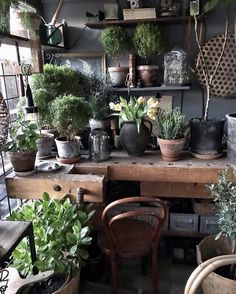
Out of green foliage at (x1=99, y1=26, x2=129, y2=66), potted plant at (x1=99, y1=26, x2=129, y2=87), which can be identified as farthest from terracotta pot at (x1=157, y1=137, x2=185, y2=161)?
green foliage at (x1=99, y1=26, x2=129, y2=66)

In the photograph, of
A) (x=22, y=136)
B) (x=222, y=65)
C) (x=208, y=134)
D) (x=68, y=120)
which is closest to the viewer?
(x=22, y=136)

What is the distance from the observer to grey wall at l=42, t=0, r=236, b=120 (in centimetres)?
235

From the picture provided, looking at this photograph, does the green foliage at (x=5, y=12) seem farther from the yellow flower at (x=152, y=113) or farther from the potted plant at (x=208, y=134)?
the potted plant at (x=208, y=134)

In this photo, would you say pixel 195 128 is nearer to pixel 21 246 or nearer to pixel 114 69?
pixel 114 69

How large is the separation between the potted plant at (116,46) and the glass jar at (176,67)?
1.17 ft

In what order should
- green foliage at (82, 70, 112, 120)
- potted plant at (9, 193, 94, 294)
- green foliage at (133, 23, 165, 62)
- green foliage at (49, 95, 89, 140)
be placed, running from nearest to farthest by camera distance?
potted plant at (9, 193, 94, 294) → green foliage at (49, 95, 89, 140) → green foliage at (82, 70, 112, 120) → green foliage at (133, 23, 165, 62)

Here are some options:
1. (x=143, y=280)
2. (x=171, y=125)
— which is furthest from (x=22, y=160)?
(x=143, y=280)

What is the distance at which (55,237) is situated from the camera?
4.40ft

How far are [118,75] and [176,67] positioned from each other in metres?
0.49

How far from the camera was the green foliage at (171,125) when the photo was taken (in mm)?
1740

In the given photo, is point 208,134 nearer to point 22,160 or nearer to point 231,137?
point 231,137

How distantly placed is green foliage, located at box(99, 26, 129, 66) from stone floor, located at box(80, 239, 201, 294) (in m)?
1.68

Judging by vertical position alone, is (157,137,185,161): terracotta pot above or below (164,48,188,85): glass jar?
below

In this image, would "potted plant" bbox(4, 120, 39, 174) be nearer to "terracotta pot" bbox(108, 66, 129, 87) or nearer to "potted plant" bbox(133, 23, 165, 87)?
"terracotta pot" bbox(108, 66, 129, 87)
